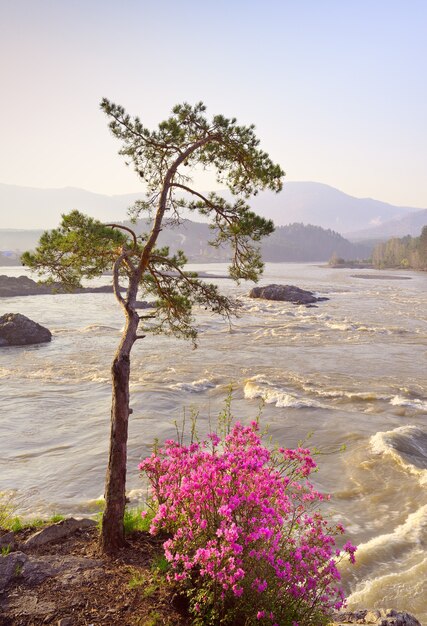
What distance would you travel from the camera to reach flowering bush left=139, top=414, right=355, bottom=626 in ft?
15.7

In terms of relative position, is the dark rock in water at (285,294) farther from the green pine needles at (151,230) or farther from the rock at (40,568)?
the rock at (40,568)

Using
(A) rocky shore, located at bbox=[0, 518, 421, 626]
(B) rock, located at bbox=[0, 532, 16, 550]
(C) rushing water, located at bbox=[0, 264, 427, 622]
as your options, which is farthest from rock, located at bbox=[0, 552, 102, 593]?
(C) rushing water, located at bbox=[0, 264, 427, 622]

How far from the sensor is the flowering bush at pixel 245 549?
479 cm

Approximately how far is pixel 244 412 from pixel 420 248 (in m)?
138

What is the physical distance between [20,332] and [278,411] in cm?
2092

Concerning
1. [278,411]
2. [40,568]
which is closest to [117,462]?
[40,568]

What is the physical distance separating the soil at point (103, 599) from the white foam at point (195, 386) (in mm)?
14430

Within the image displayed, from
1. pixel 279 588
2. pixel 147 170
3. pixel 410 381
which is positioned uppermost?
pixel 147 170

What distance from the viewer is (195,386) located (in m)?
21.7

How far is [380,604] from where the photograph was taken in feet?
25.7

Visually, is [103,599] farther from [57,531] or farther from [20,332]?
[20,332]

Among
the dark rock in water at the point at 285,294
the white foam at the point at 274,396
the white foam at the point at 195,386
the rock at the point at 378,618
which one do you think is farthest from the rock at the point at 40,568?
the dark rock in water at the point at 285,294

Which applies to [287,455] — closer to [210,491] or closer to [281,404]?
[210,491]

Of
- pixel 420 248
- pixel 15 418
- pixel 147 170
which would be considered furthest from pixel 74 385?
pixel 420 248
